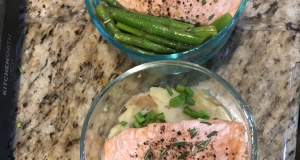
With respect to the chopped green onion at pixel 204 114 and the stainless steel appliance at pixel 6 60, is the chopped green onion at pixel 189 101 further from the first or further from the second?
the stainless steel appliance at pixel 6 60

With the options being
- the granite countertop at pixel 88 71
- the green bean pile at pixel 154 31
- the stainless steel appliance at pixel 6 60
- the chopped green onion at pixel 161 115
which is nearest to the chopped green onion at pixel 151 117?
the chopped green onion at pixel 161 115

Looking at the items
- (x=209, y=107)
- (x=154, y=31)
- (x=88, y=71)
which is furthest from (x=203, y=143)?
(x=88, y=71)

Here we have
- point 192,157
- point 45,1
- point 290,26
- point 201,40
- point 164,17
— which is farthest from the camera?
point 45,1

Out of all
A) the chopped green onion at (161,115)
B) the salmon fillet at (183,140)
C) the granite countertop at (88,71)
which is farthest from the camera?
the granite countertop at (88,71)

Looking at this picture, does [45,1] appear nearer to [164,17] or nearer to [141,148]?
[164,17]

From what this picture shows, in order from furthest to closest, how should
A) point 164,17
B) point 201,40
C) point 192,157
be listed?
1. point 164,17
2. point 201,40
3. point 192,157

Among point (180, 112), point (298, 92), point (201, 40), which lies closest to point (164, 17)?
point (201, 40)

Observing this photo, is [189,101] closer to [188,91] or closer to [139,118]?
[188,91]
